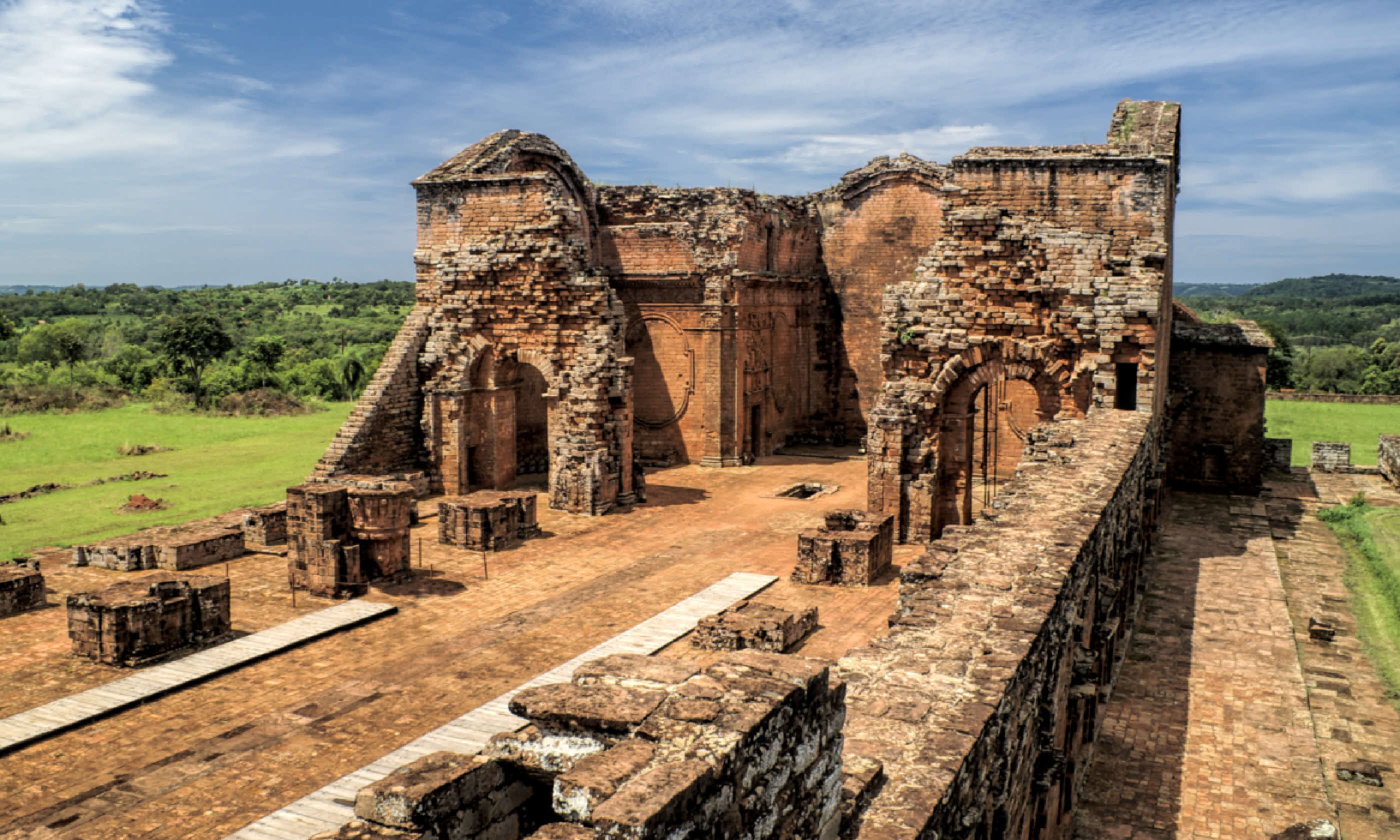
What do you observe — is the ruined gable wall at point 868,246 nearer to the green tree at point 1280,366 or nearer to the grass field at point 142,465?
the grass field at point 142,465

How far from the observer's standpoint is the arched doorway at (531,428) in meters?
22.7

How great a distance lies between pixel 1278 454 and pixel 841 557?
16.4 m

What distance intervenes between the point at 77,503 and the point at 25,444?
9023mm

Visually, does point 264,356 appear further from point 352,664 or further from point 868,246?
point 352,664

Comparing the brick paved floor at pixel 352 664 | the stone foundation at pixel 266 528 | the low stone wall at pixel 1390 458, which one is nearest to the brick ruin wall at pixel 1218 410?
the low stone wall at pixel 1390 458

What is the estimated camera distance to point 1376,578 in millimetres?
15797

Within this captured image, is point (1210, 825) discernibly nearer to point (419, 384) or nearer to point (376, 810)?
point (376, 810)

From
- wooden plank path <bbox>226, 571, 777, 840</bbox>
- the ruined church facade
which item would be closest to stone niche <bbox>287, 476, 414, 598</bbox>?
wooden plank path <bbox>226, 571, 777, 840</bbox>

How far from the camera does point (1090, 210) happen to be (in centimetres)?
1538

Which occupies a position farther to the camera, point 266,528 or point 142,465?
point 142,465

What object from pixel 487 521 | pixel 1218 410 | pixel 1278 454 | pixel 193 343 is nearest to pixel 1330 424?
pixel 1278 454

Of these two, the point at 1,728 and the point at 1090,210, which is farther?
the point at 1090,210

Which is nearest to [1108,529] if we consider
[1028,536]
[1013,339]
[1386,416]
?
[1028,536]

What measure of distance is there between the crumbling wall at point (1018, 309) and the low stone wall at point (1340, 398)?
2997 centimetres
